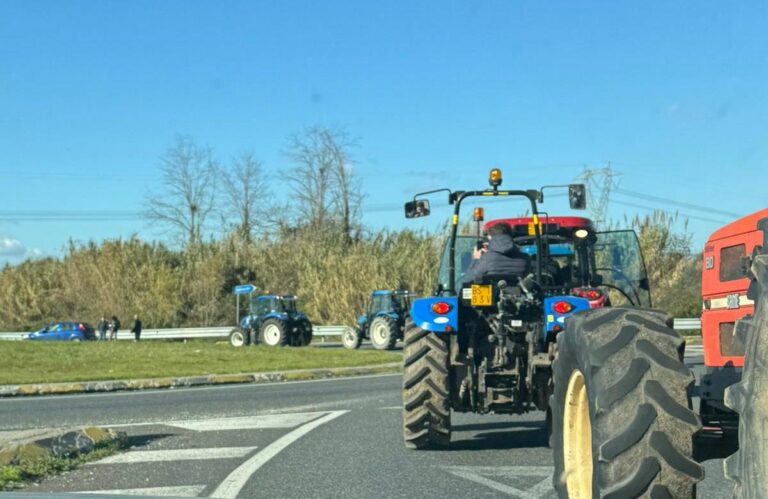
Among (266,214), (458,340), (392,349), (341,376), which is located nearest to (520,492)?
(458,340)

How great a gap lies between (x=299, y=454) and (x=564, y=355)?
472cm

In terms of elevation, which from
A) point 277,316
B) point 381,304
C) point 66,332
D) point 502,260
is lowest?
point 66,332

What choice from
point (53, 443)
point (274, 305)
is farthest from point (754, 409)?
point (274, 305)

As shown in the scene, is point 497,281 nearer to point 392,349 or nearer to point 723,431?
point 723,431

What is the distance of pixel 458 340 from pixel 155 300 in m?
51.3

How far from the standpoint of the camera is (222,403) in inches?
585

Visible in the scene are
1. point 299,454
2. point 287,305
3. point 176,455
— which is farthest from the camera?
point 287,305

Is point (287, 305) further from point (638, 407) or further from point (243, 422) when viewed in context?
point (638, 407)

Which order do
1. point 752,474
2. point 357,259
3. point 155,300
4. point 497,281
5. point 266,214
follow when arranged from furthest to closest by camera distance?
point 266,214
point 155,300
point 357,259
point 497,281
point 752,474

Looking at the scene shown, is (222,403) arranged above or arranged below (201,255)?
below

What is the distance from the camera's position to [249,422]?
38.5ft

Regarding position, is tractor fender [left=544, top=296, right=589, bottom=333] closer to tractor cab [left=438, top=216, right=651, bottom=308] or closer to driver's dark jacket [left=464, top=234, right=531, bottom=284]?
driver's dark jacket [left=464, top=234, right=531, bottom=284]

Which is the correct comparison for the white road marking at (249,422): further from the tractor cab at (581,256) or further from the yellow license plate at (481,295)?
the yellow license plate at (481,295)

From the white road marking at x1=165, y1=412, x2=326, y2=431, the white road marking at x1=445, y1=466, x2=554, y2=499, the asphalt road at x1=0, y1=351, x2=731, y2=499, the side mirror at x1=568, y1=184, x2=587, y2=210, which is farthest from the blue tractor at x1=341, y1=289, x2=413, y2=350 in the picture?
the white road marking at x1=445, y1=466, x2=554, y2=499
